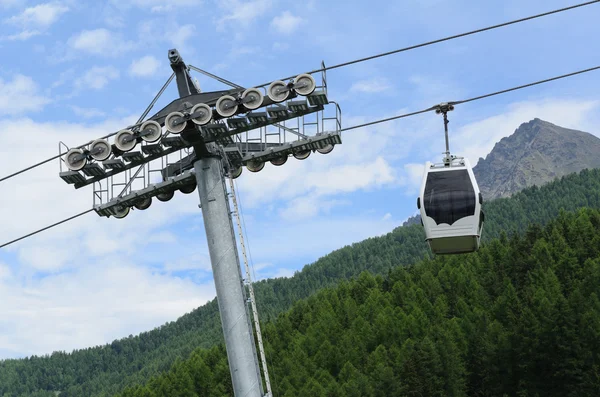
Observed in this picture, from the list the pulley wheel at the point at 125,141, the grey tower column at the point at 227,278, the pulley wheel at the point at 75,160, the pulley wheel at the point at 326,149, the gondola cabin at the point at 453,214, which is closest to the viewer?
the gondola cabin at the point at 453,214

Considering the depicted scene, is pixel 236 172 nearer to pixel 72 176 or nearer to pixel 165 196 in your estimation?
pixel 165 196

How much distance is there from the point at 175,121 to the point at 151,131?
0.65 meters

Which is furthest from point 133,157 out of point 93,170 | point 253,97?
point 253,97

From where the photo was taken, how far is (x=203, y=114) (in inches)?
678

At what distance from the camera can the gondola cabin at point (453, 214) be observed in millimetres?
15258

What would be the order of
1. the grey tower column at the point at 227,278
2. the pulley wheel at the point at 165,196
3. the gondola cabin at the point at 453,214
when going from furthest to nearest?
the pulley wheel at the point at 165,196, the grey tower column at the point at 227,278, the gondola cabin at the point at 453,214

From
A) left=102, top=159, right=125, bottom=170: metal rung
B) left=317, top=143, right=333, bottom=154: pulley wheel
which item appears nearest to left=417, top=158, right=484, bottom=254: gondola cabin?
left=317, top=143, right=333, bottom=154: pulley wheel

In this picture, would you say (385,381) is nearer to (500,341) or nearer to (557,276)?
(500,341)

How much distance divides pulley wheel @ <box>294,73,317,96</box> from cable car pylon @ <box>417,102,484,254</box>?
3.03 metres

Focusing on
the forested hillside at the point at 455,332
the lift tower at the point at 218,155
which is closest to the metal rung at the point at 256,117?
the lift tower at the point at 218,155

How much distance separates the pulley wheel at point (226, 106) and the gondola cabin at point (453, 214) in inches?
166

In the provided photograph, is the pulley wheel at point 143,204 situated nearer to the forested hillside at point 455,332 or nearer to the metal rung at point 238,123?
the metal rung at point 238,123

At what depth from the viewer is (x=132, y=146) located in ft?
58.1

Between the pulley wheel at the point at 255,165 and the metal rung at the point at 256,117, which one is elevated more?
the metal rung at the point at 256,117
